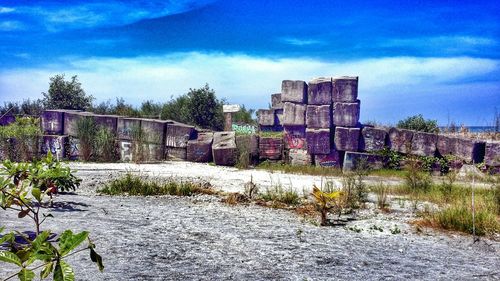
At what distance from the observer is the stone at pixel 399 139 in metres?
14.5

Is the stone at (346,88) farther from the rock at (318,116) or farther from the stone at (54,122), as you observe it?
the stone at (54,122)

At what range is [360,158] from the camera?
46.9ft

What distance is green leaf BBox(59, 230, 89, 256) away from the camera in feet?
4.88

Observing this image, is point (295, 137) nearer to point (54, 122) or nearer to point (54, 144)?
point (54, 144)

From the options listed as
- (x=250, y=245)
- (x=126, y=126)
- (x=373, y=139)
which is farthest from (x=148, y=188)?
(x=373, y=139)

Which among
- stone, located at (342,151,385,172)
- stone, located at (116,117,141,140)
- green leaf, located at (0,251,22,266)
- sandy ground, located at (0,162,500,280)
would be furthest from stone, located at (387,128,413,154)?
green leaf, located at (0,251,22,266)

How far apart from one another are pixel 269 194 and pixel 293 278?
4178mm

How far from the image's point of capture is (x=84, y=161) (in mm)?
14641

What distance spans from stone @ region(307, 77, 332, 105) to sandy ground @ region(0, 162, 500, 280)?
25.0ft

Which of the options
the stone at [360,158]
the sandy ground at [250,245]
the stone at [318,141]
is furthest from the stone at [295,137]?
the sandy ground at [250,245]

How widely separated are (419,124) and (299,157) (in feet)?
22.1

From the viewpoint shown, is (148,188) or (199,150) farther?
(199,150)

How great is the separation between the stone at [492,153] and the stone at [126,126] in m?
11.5

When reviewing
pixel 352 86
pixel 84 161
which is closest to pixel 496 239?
pixel 352 86
